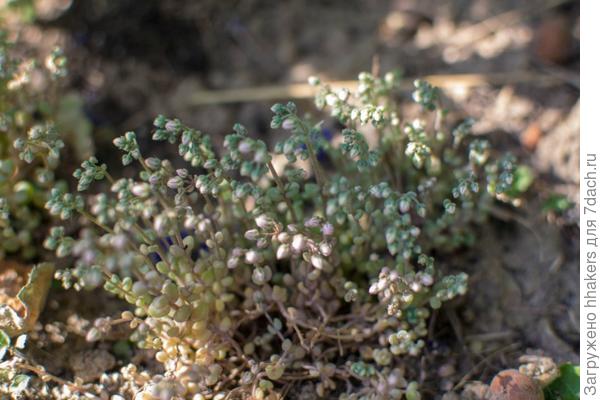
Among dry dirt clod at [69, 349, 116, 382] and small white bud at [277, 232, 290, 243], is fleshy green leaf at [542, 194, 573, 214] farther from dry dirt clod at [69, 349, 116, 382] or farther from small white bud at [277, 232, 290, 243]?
dry dirt clod at [69, 349, 116, 382]

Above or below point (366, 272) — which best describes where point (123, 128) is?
above

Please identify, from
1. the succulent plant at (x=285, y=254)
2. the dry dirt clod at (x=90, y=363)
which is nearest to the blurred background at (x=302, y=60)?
the succulent plant at (x=285, y=254)

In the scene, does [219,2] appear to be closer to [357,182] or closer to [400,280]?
[357,182]

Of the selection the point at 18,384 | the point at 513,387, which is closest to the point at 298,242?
the point at 513,387

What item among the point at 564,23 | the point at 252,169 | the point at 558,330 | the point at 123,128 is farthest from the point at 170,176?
the point at 564,23

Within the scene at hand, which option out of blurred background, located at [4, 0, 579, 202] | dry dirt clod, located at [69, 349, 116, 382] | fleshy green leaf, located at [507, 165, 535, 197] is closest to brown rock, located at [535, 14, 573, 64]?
blurred background, located at [4, 0, 579, 202]

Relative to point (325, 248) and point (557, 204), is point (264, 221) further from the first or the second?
point (557, 204)
